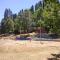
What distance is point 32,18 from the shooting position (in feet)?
281

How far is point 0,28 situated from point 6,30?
5525 mm

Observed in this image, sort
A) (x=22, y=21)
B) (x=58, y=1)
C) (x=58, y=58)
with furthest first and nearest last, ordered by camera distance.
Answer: (x=22, y=21), (x=58, y=58), (x=58, y=1)

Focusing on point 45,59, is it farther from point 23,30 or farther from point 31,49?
point 23,30

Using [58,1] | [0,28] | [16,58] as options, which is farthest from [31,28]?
[58,1]

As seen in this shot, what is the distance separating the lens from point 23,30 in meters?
85.1

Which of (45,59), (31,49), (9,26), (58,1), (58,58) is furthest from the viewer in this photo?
(9,26)

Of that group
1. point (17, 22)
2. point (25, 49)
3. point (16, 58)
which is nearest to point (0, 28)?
point (17, 22)

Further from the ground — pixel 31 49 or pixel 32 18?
pixel 32 18

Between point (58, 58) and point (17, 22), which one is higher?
point (17, 22)

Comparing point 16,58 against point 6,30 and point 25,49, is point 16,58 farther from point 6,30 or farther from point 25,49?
point 6,30

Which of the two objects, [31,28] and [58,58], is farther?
[31,28]

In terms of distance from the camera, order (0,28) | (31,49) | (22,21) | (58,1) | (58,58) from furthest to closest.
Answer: (0,28), (22,21), (31,49), (58,58), (58,1)

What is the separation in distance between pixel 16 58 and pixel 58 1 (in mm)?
9117

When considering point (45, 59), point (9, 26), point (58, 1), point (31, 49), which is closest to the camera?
point (58, 1)
